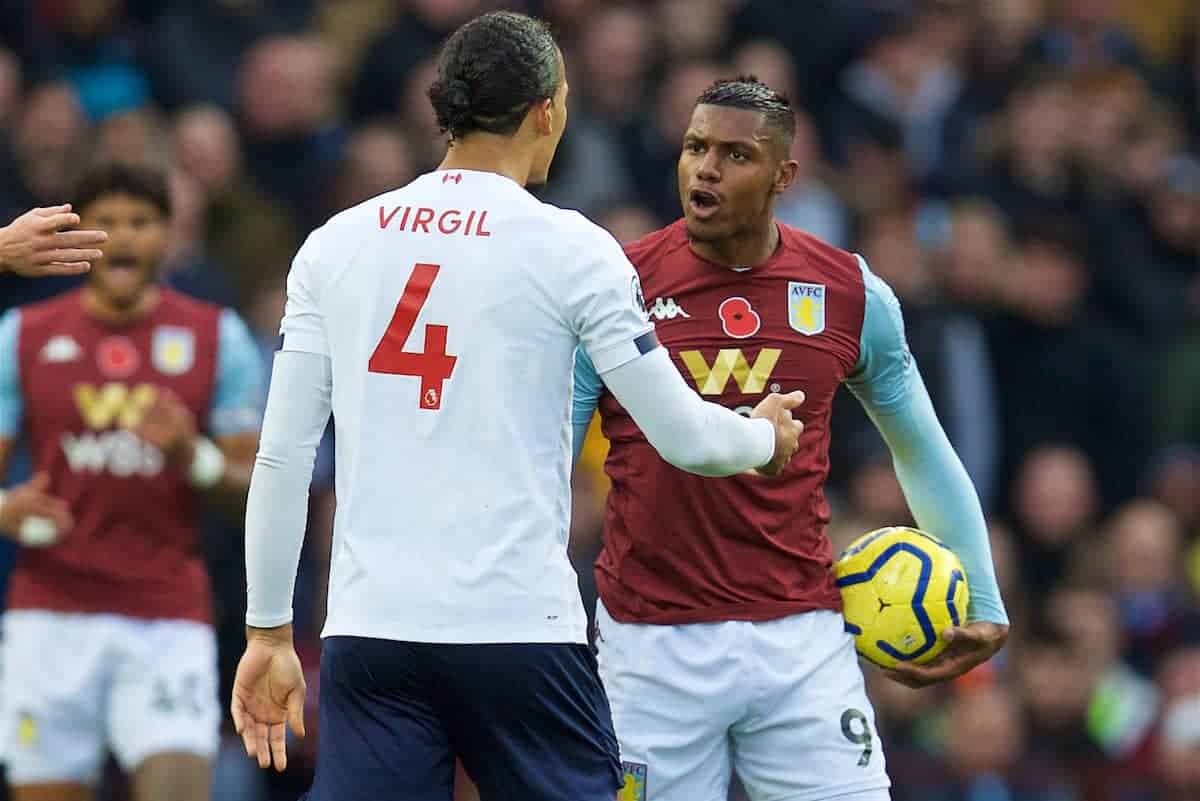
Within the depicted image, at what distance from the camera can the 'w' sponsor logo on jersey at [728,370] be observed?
5.88m

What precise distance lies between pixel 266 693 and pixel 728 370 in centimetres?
158

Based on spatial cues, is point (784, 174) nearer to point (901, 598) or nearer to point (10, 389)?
point (901, 598)

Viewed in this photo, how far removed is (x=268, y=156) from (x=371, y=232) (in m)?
6.15

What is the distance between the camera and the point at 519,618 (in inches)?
189

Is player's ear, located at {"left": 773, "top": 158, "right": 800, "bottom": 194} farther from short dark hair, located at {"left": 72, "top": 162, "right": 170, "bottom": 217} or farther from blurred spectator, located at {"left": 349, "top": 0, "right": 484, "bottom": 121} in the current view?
blurred spectator, located at {"left": 349, "top": 0, "right": 484, "bottom": 121}

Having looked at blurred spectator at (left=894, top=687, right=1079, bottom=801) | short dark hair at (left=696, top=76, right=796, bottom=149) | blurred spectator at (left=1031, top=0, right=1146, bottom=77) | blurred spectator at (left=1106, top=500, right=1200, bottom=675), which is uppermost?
blurred spectator at (left=1031, top=0, right=1146, bottom=77)

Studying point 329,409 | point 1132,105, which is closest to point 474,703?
point 329,409

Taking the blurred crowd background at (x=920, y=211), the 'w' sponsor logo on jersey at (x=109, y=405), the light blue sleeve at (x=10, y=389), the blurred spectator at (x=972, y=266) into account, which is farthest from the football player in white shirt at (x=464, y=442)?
the blurred spectator at (x=972, y=266)

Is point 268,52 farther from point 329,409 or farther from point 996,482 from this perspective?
point 329,409

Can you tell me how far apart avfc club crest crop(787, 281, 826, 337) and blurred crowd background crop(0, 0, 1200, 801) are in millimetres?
3400

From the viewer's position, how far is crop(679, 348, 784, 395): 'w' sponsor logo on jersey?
5.88 m

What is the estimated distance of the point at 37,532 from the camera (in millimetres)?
7488

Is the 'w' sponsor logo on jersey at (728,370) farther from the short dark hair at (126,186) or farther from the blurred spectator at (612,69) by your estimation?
the blurred spectator at (612,69)

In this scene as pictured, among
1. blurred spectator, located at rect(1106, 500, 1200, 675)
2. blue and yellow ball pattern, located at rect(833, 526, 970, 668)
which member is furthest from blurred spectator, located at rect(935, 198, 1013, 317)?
blue and yellow ball pattern, located at rect(833, 526, 970, 668)
